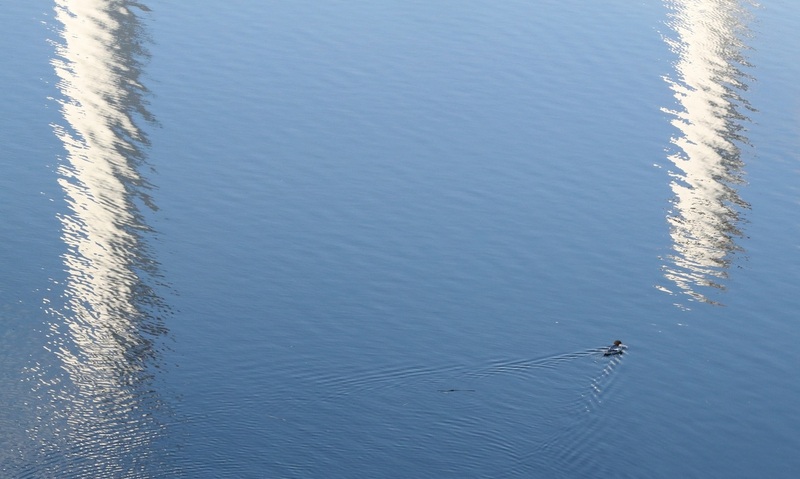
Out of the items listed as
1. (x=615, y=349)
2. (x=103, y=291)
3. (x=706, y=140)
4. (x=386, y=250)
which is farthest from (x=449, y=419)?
(x=706, y=140)

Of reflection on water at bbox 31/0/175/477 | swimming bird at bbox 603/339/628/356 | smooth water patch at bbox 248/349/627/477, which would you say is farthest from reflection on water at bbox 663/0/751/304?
reflection on water at bbox 31/0/175/477

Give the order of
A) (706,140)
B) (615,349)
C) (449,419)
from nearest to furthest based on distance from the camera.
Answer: (449,419) → (615,349) → (706,140)

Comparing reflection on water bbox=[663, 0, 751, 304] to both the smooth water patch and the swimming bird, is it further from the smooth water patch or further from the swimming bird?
the smooth water patch

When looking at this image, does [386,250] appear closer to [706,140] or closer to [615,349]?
[615,349]

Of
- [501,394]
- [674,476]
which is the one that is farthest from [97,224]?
[674,476]

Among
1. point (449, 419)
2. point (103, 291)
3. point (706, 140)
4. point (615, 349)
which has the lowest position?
point (103, 291)
